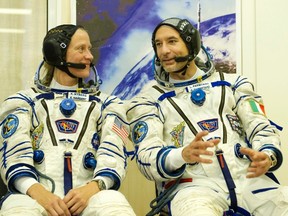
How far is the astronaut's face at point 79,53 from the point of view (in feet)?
7.64

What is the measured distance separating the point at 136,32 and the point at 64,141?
3.81 ft

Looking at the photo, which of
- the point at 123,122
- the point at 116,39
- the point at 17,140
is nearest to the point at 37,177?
the point at 17,140

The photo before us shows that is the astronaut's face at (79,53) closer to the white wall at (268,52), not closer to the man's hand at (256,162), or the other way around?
the man's hand at (256,162)

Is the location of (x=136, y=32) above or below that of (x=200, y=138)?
above

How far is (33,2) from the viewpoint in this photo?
10.1 feet

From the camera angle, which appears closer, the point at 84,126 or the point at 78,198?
the point at 78,198

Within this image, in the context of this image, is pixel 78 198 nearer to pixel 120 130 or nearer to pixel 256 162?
pixel 120 130

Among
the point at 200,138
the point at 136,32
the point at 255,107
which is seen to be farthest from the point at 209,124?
the point at 136,32

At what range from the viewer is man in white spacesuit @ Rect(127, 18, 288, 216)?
76.5 inches

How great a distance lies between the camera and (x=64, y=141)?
85.0 inches

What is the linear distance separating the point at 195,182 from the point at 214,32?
4.33 ft

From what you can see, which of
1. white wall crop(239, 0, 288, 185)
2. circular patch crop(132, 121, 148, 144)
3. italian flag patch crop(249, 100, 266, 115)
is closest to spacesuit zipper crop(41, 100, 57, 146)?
circular patch crop(132, 121, 148, 144)

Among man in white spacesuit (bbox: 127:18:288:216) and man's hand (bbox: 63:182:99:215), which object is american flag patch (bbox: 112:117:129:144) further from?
man's hand (bbox: 63:182:99:215)

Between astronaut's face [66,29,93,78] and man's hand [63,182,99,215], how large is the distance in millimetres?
636
